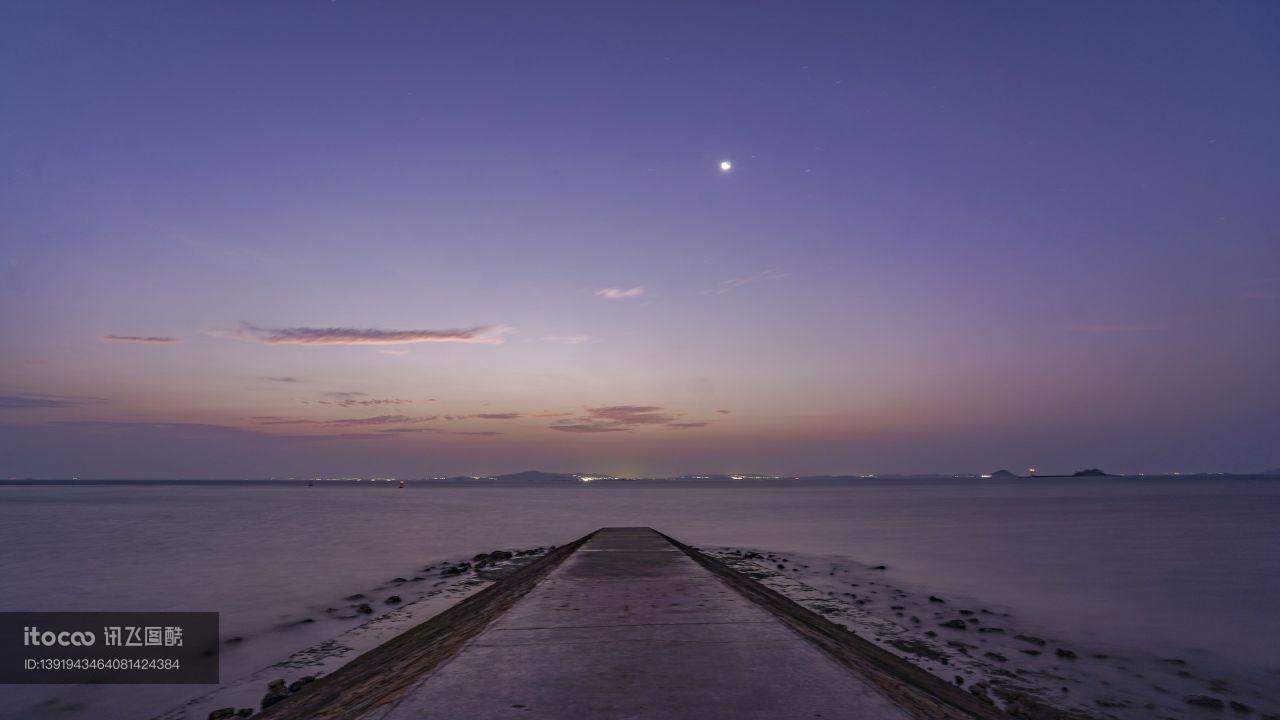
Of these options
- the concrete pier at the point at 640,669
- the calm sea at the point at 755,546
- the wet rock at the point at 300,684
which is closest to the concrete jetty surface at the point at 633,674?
the concrete pier at the point at 640,669

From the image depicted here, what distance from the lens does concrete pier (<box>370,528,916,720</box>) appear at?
17.3 ft

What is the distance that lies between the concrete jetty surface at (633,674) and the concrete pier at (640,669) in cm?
2

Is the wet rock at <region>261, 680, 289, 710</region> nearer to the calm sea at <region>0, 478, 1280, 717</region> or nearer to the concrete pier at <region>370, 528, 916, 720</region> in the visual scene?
the calm sea at <region>0, 478, 1280, 717</region>

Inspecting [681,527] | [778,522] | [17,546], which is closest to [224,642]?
[17,546]

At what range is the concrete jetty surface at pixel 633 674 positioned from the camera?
17.5 ft

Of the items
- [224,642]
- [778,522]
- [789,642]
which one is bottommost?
[778,522]

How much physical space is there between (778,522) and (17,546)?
171 feet

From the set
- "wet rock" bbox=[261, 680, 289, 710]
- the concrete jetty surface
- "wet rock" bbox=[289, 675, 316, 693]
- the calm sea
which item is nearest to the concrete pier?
the concrete jetty surface

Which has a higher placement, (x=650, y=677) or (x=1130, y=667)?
(x=650, y=677)

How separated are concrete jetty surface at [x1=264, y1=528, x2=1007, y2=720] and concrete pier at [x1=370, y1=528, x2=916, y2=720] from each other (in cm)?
2

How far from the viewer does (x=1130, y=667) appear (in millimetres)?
13984

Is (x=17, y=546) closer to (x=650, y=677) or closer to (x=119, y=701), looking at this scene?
(x=119, y=701)

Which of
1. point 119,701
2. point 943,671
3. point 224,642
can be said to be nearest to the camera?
point 119,701

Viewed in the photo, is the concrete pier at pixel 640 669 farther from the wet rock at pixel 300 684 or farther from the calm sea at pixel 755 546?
the calm sea at pixel 755 546
